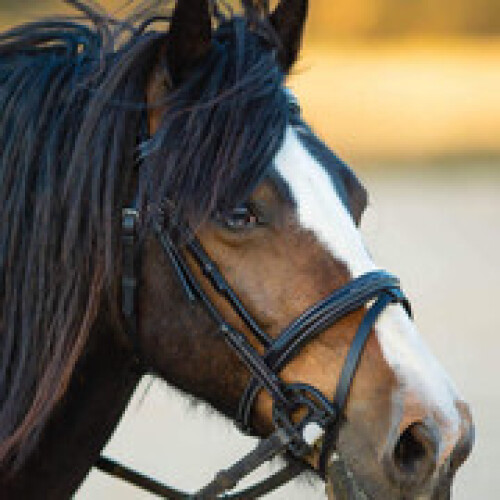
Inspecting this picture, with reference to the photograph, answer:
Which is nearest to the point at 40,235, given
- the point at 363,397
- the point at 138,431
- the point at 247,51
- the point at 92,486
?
the point at 247,51

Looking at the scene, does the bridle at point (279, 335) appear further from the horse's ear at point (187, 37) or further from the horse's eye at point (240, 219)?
the horse's ear at point (187, 37)

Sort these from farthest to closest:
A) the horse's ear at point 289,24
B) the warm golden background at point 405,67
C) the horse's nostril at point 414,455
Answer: the warm golden background at point 405,67
the horse's ear at point 289,24
the horse's nostril at point 414,455

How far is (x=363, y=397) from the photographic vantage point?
6.38 ft

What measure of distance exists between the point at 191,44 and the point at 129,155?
0.24 m

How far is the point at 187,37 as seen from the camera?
207cm

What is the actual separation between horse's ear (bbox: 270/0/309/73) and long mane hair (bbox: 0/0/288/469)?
234mm

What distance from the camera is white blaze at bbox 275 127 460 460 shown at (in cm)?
188

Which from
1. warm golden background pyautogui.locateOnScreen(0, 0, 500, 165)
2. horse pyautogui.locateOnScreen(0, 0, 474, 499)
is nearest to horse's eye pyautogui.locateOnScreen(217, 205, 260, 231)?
horse pyautogui.locateOnScreen(0, 0, 474, 499)

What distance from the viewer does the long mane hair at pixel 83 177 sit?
2047 mm

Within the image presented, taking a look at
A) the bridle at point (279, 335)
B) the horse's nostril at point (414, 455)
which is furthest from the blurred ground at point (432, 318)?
the horse's nostril at point (414, 455)

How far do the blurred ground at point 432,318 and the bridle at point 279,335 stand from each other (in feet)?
0.76

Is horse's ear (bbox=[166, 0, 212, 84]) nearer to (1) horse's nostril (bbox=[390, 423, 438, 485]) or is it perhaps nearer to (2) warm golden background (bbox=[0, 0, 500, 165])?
(1) horse's nostril (bbox=[390, 423, 438, 485])

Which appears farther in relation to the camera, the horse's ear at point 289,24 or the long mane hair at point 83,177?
the horse's ear at point 289,24

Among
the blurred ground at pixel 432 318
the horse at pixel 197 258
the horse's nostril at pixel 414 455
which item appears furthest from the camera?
the blurred ground at pixel 432 318
